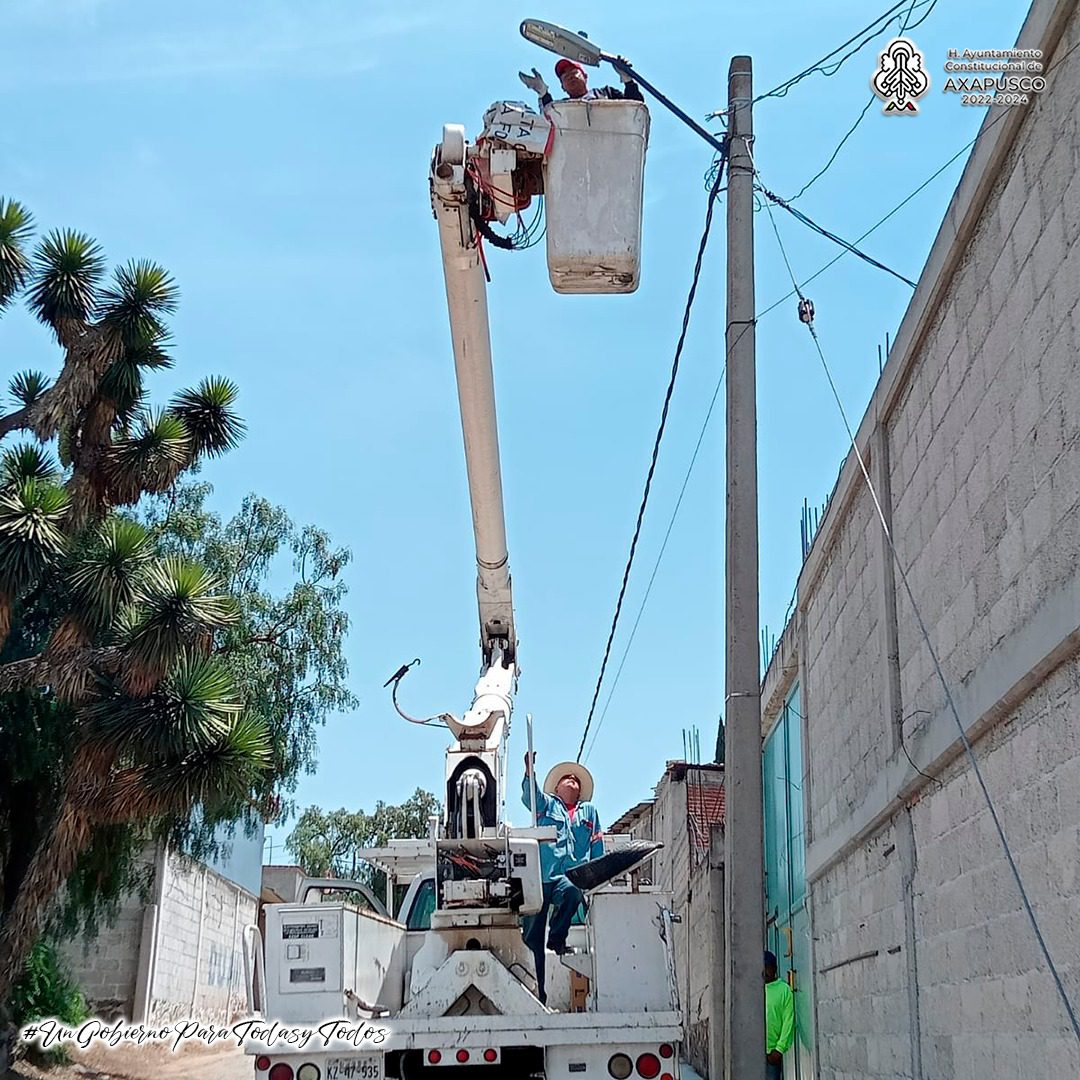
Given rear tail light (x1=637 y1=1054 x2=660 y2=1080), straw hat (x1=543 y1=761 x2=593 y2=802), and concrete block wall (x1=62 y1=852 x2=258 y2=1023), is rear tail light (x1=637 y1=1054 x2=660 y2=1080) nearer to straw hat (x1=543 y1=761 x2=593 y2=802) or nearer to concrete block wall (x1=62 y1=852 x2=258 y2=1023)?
straw hat (x1=543 y1=761 x2=593 y2=802)

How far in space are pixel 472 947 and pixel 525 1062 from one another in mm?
865

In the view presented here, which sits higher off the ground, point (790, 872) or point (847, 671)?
point (847, 671)

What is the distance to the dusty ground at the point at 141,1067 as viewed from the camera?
60.9 ft

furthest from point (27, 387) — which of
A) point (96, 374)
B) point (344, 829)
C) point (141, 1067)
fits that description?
point (344, 829)

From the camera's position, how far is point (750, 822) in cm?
673

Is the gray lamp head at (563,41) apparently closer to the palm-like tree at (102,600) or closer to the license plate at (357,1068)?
the license plate at (357,1068)

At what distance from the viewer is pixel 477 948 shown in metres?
7.79

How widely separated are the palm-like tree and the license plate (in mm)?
9547

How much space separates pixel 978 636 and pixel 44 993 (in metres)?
18.2

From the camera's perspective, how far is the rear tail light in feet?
22.5

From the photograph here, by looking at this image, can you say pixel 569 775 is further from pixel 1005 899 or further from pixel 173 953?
pixel 173 953

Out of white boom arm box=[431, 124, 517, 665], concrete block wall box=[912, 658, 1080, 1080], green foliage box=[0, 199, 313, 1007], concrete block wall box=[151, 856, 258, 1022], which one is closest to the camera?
concrete block wall box=[912, 658, 1080, 1080]

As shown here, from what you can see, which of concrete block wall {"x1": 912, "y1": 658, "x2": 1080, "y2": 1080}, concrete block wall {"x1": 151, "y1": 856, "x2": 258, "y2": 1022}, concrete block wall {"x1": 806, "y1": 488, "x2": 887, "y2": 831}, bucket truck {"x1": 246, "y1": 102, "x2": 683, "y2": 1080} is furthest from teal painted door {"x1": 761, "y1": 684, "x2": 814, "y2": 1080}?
concrete block wall {"x1": 151, "y1": 856, "x2": 258, "y2": 1022}

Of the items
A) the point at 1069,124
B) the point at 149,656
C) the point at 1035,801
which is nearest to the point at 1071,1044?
the point at 1035,801
